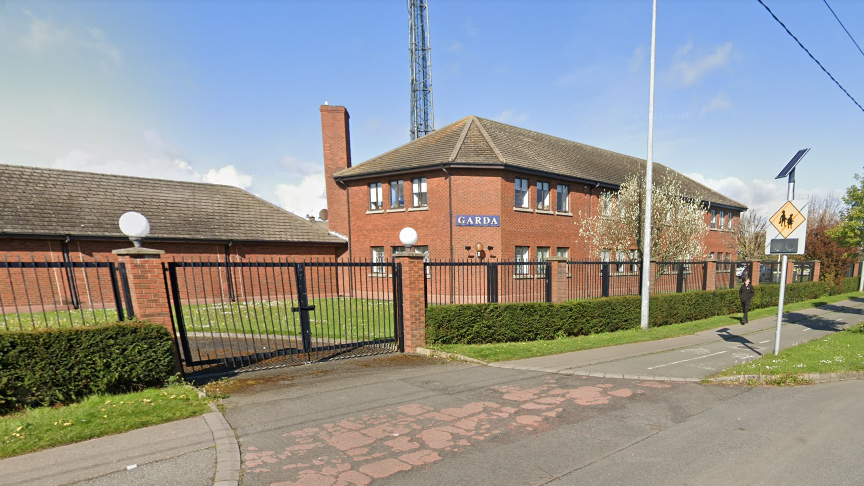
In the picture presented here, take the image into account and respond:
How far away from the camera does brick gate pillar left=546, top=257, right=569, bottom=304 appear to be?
10812 mm

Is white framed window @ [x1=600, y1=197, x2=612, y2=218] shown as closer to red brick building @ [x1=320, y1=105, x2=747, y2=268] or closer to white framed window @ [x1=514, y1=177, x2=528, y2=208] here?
red brick building @ [x1=320, y1=105, x2=747, y2=268]

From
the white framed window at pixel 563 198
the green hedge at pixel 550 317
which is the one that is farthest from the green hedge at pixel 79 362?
the white framed window at pixel 563 198

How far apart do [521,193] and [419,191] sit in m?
5.08

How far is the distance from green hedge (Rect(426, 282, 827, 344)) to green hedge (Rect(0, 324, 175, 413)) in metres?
5.41

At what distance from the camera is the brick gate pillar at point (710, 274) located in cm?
1561

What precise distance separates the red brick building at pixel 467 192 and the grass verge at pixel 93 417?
43.2 feet

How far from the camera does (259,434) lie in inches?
180

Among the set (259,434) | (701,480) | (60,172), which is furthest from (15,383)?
(60,172)

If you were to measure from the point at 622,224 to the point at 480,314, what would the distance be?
11.8 meters

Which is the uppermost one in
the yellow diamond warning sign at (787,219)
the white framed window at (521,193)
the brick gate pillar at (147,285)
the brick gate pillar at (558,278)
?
the white framed window at (521,193)

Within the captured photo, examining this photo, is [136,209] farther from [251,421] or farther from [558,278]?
[558,278]

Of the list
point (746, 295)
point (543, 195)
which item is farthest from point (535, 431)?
point (543, 195)

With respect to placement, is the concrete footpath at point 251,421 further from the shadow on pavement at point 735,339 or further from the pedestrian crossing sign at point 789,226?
the pedestrian crossing sign at point 789,226

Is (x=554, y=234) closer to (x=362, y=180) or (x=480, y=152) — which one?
(x=480, y=152)
